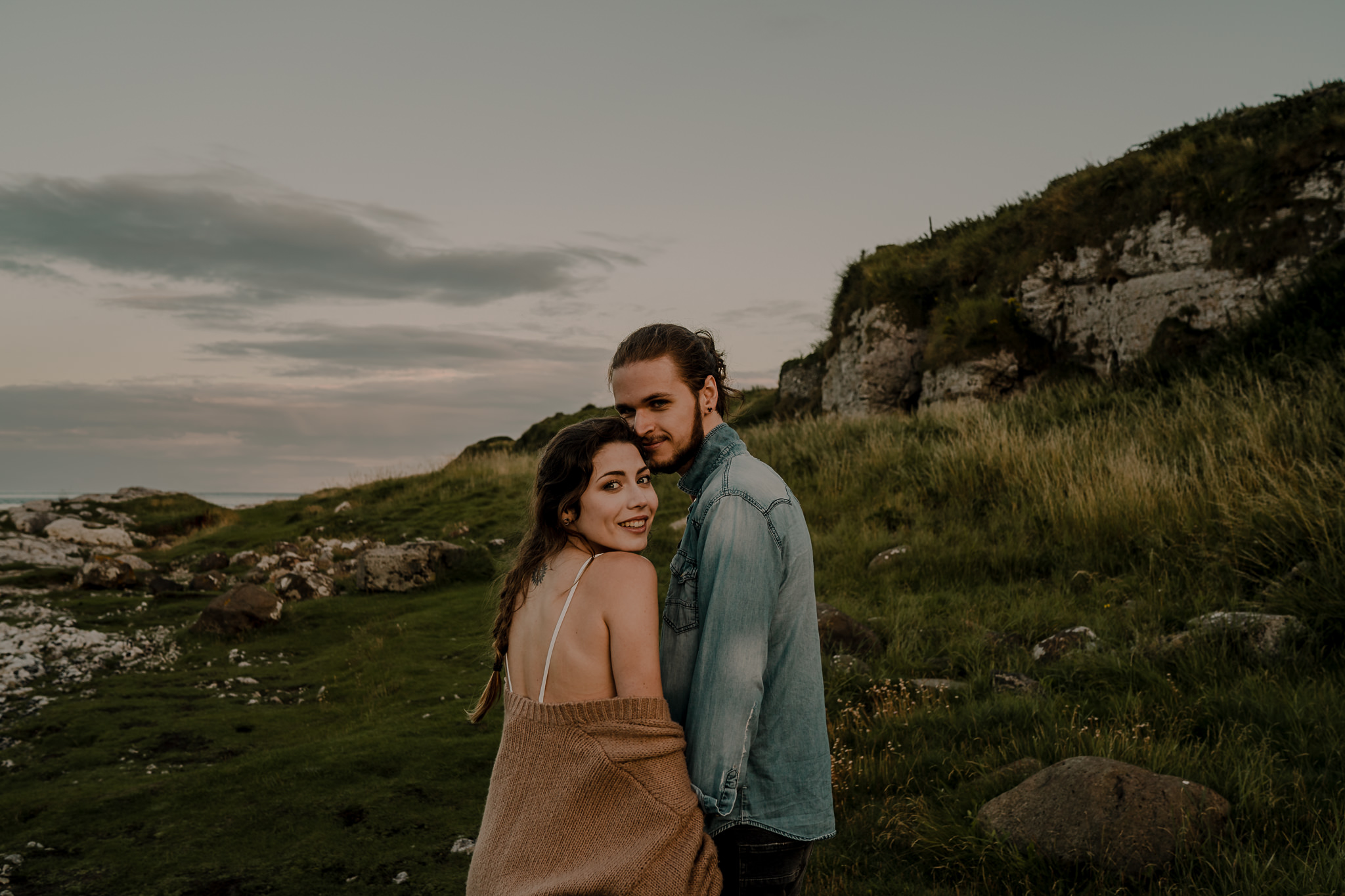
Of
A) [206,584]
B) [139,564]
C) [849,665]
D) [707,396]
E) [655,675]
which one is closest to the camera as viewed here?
[655,675]

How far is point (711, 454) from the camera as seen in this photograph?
2.92 m

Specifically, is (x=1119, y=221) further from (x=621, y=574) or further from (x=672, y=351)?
(x=621, y=574)

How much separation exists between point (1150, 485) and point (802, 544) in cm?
868

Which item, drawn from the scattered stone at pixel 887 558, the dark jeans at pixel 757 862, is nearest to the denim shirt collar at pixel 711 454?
the dark jeans at pixel 757 862

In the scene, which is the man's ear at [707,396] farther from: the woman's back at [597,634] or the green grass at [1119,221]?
the green grass at [1119,221]

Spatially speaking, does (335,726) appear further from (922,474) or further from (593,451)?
(922,474)

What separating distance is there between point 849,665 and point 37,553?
20.4 metres

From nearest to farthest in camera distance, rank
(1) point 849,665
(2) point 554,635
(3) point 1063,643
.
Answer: (2) point 554,635 < (1) point 849,665 < (3) point 1063,643

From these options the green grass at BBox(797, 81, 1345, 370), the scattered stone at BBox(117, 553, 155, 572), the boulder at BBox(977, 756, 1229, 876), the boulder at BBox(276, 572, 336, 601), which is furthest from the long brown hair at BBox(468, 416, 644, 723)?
the scattered stone at BBox(117, 553, 155, 572)

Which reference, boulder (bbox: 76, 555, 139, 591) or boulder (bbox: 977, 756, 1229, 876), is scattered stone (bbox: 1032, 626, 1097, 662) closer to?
boulder (bbox: 977, 756, 1229, 876)

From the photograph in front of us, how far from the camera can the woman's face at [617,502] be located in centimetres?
274

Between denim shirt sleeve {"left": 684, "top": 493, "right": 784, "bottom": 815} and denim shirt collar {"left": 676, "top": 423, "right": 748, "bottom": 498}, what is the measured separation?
1.09ft

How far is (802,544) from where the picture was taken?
2.68 meters

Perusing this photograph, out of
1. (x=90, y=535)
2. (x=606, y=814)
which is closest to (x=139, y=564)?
(x=90, y=535)
